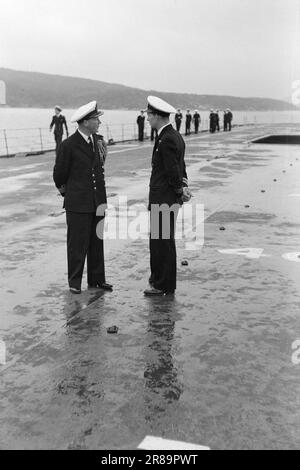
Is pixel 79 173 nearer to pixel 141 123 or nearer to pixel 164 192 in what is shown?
pixel 164 192

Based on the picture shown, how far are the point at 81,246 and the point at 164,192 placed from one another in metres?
1.04

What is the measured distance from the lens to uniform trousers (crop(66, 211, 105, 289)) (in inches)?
238

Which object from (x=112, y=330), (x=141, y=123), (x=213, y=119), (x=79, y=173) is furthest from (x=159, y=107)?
(x=213, y=119)

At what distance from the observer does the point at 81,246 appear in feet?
19.9

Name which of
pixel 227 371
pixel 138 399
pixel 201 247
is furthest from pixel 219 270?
pixel 138 399

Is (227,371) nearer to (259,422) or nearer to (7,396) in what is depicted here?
(259,422)

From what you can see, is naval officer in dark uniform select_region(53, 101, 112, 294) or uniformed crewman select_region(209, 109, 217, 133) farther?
uniformed crewman select_region(209, 109, 217, 133)

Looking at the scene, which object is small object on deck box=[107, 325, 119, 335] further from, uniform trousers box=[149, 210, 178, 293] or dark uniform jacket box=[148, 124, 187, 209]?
dark uniform jacket box=[148, 124, 187, 209]

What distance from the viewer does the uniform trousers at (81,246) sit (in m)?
6.04

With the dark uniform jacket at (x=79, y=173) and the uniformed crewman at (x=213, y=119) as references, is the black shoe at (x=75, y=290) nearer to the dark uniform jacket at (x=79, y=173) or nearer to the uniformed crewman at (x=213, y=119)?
the dark uniform jacket at (x=79, y=173)

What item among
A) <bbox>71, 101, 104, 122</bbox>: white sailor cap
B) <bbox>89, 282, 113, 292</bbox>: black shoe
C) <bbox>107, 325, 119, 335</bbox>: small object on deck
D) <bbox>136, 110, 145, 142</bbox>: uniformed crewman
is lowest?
<bbox>136, 110, 145, 142</bbox>: uniformed crewman

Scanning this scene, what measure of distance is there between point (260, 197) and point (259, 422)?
9.89 m

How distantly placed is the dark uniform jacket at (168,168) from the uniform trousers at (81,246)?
2.35ft

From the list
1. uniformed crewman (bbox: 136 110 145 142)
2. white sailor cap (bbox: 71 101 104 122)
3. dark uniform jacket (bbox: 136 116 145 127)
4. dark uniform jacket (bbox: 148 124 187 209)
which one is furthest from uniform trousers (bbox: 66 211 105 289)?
dark uniform jacket (bbox: 136 116 145 127)
